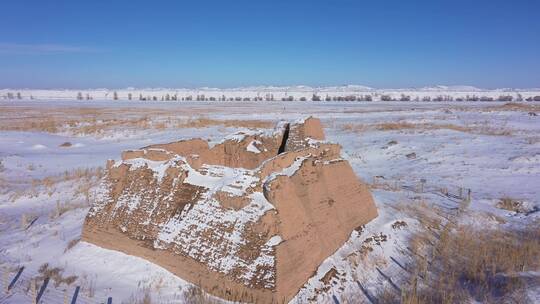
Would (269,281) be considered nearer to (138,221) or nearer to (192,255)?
(192,255)

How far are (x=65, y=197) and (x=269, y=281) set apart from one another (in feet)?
33.6

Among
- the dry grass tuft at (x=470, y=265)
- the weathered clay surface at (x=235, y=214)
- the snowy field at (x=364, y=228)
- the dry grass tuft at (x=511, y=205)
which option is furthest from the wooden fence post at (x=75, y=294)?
the dry grass tuft at (x=511, y=205)

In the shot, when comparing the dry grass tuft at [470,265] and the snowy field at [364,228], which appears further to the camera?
the snowy field at [364,228]

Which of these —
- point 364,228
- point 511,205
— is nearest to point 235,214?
point 364,228

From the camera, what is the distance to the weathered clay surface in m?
5.90

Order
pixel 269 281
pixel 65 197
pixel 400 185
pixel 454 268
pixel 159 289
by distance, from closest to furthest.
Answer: pixel 269 281 → pixel 159 289 → pixel 454 268 → pixel 65 197 → pixel 400 185

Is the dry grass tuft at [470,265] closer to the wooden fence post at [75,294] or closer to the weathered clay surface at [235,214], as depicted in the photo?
the weathered clay surface at [235,214]

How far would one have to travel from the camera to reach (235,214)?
638cm

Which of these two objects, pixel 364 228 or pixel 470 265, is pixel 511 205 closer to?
pixel 470 265

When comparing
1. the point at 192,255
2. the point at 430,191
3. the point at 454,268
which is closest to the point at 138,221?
the point at 192,255

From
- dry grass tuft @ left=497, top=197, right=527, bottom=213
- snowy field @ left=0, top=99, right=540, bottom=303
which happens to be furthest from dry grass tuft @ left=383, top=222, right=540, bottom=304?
dry grass tuft @ left=497, top=197, right=527, bottom=213

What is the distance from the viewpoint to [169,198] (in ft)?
24.4

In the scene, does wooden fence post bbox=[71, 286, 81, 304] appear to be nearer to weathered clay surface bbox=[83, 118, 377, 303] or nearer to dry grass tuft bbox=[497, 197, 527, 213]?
weathered clay surface bbox=[83, 118, 377, 303]

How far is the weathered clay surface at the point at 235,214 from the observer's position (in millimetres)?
5902
